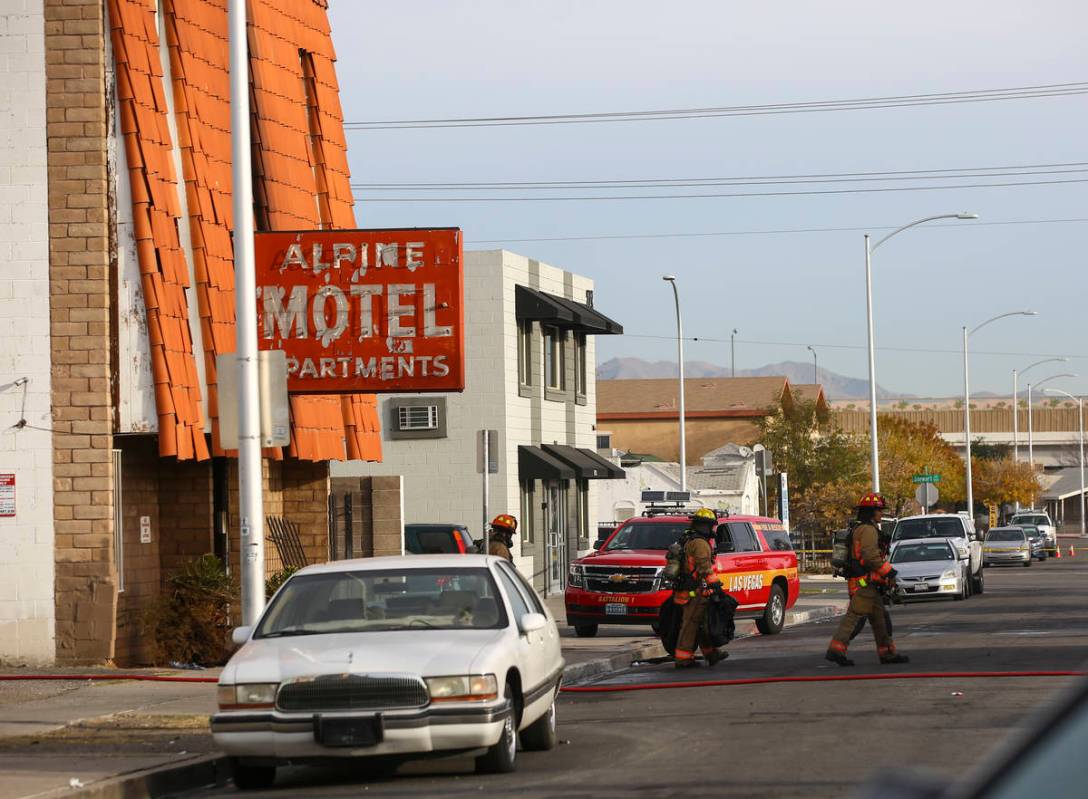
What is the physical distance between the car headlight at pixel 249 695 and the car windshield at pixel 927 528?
3081cm

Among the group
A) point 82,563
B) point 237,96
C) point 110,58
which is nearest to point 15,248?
point 110,58

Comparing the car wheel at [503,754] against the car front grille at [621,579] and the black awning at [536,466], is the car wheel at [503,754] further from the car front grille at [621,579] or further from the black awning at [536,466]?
the black awning at [536,466]

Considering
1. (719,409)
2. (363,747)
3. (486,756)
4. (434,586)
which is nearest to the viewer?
(363,747)

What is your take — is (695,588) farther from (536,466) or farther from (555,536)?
(555,536)

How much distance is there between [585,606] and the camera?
24766 millimetres

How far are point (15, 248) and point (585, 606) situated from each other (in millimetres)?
9948

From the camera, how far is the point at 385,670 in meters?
10.7

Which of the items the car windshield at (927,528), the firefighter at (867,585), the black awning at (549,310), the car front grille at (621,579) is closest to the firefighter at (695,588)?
the firefighter at (867,585)

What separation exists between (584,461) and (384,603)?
27.6 meters

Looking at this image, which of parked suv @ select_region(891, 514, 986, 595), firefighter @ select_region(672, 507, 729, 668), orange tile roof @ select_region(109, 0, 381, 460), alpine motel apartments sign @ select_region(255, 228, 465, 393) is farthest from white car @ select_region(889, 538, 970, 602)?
alpine motel apartments sign @ select_region(255, 228, 465, 393)

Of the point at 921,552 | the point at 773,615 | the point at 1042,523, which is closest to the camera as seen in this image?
the point at 773,615

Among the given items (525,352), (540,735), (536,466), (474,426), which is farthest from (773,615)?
(540,735)

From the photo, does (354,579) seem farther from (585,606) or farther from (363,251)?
(585,606)

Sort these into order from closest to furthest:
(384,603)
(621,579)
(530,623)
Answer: (530,623) < (384,603) < (621,579)
